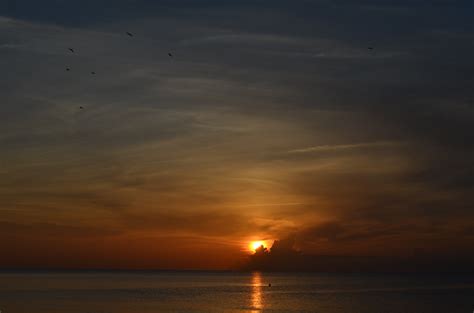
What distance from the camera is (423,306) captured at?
108 m

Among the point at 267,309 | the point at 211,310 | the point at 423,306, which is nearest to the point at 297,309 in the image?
the point at 267,309

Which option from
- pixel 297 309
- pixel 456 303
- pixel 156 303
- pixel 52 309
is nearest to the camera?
pixel 52 309

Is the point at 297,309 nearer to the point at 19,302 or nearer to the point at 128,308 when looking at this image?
the point at 128,308

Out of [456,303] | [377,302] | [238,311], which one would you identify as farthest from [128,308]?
[456,303]

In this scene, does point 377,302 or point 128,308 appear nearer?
point 128,308

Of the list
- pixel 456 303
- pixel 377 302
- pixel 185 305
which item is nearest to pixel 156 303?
pixel 185 305

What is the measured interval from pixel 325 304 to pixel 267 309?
17710mm

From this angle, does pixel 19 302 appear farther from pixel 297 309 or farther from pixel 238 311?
pixel 297 309

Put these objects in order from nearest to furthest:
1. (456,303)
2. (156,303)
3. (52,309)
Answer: (52,309)
(156,303)
(456,303)

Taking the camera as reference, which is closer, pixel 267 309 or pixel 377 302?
pixel 267 309

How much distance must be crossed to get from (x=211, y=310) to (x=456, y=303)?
4985 centimetres

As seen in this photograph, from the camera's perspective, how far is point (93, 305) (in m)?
102

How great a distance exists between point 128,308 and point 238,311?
1752 cm

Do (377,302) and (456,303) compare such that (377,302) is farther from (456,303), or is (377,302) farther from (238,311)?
(238,311)
